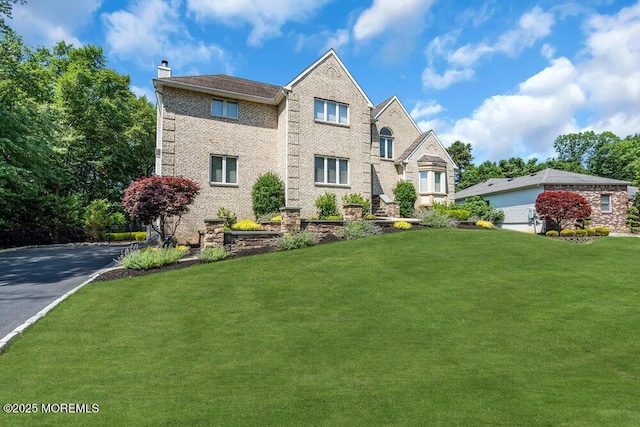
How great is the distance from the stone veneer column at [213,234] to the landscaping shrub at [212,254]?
1.85 feet

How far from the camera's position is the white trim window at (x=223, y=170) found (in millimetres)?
17844

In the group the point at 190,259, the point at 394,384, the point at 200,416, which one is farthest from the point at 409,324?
the point at 190,259

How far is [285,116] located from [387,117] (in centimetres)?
874

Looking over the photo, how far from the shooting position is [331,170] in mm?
19531

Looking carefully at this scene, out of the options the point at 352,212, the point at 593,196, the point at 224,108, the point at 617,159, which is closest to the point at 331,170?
the point at 352,212

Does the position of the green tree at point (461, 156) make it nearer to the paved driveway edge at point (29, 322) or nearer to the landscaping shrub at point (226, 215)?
the landscaping shrub at point (226, 215)

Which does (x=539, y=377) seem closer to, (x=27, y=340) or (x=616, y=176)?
(x=27, y=340)

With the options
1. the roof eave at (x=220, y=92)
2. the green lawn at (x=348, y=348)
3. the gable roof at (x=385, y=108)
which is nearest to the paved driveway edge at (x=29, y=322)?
the green lawn at (x=348, y=348)

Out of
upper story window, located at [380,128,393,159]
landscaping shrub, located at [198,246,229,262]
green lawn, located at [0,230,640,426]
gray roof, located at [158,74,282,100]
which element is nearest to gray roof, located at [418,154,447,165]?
upper story window, located at [380,128,393,159]

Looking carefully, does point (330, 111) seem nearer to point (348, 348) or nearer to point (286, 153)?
point (286, 153)

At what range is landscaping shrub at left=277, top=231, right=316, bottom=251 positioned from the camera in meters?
13.2

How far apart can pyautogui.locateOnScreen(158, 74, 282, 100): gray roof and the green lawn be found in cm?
1173

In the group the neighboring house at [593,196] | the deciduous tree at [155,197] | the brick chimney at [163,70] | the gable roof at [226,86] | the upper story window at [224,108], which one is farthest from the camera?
A: the neighboring house at [593,196]

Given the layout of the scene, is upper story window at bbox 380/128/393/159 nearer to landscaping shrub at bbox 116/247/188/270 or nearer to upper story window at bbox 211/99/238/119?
upper story window at bbox 211/99/238/119
